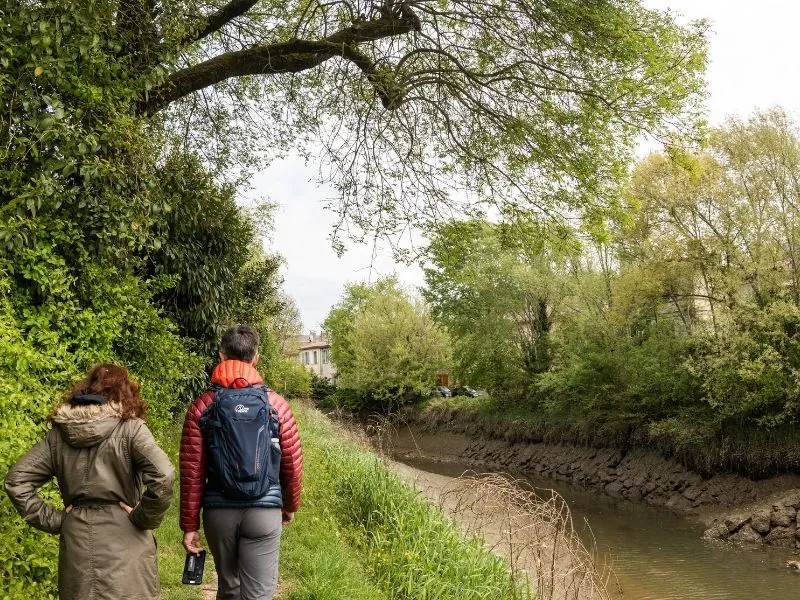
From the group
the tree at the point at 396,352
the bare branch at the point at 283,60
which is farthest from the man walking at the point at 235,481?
the tree at the point at 396,352

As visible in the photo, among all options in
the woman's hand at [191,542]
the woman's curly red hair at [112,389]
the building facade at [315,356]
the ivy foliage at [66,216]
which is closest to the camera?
the woman's curly red hair at [112,389]

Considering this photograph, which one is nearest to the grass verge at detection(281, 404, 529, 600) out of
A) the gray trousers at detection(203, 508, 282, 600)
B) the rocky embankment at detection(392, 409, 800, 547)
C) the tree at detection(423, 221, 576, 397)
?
the rocky embankment at detection(392, 409, 800, 547)

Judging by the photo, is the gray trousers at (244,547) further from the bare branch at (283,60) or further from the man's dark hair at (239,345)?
the bare branch at (283,60)

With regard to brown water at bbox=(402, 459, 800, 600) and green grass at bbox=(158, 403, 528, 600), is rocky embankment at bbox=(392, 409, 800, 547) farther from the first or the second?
green grass at bbox=(158, 403, 528, 600)

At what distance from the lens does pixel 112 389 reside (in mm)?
3346

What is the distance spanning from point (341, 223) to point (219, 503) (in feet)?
22.6

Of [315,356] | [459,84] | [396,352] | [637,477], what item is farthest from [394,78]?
[315,356]

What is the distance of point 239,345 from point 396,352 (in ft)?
123

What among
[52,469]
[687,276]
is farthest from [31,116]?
[687,276]

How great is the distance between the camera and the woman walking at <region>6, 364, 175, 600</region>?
3.21 metres

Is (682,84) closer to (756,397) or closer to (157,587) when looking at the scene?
(157,587)

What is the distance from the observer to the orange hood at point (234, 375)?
12.4 ft

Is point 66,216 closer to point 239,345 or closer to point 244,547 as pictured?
point 239,345

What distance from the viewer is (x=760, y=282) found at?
1888 centimetres
